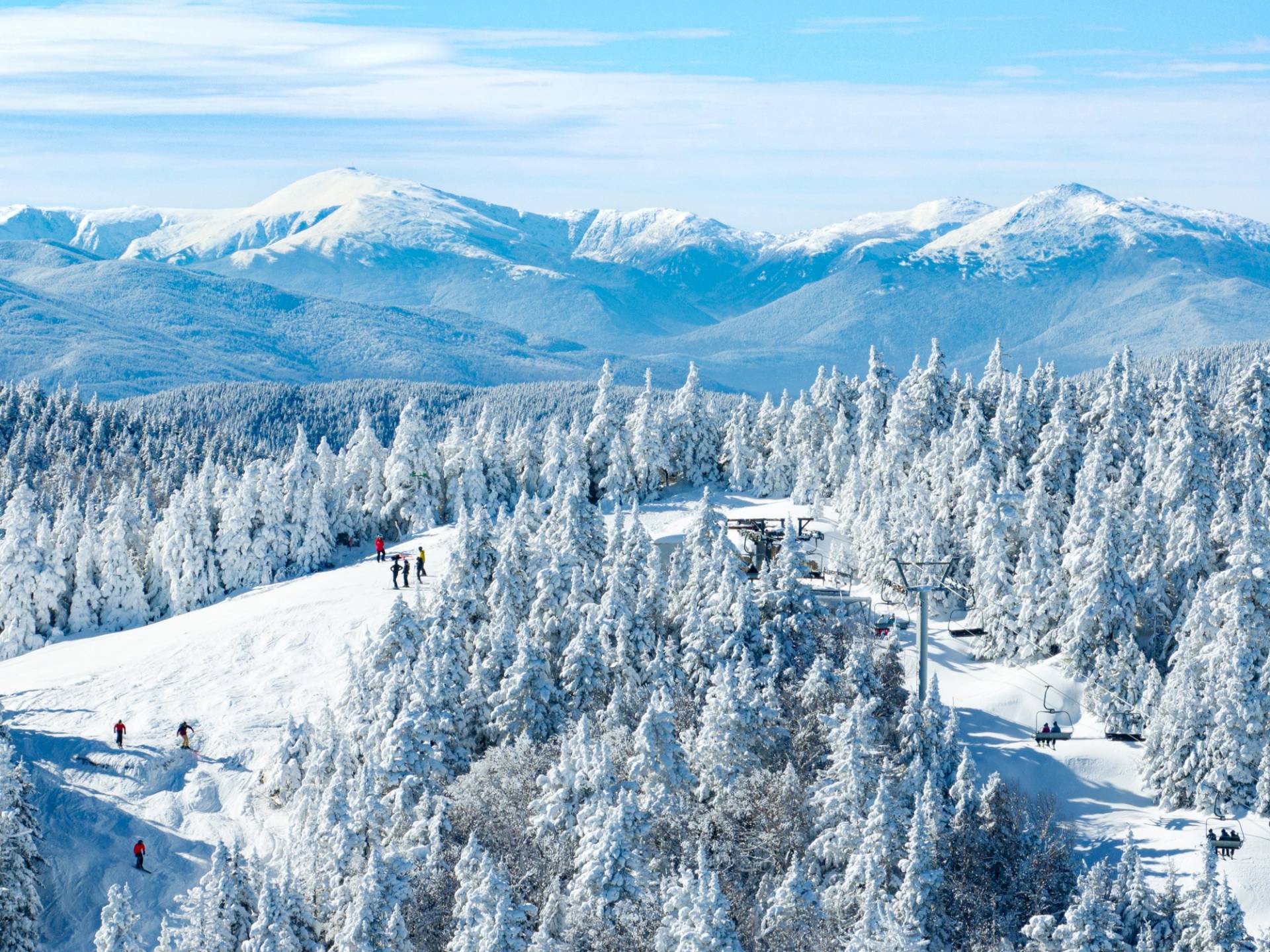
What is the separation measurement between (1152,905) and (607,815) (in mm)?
19312

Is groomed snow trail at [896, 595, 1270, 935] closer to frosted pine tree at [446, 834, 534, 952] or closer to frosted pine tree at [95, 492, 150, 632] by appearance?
frosted pine tree at [446, 834, 534, 952]

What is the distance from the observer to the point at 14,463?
166 metres

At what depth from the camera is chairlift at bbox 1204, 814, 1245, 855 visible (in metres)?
54.2

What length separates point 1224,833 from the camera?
54469 mm

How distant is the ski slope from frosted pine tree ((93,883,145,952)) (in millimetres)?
14514

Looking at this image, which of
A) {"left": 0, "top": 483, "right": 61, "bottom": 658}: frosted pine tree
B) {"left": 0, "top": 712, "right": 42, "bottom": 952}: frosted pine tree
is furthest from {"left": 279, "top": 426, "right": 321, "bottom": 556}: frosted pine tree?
{"left": 0, "top": 712, "right": 42, "bottom": 952}: frosted pine tree

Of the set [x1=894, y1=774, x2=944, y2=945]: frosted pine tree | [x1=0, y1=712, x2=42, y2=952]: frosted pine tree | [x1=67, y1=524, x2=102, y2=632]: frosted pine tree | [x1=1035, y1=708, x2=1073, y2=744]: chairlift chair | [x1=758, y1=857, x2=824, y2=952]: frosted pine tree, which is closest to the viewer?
[x1=758, y1=857, x2=824, y2=952]: frosted pine tree

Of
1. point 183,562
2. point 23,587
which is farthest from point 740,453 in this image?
point 23,587

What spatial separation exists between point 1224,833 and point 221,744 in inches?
1790

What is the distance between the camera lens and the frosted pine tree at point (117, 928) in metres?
40.9

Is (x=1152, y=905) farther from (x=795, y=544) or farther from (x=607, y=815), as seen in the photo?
(x=795, y=544)

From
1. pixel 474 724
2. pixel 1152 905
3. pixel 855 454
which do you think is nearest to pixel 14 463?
pixel 855 454

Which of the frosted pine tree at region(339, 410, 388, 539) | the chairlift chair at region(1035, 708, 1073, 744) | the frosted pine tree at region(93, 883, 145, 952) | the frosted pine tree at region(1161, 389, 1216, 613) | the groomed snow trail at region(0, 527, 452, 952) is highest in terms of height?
the frosted pine tree at region(1161, 389, 1216, 613)

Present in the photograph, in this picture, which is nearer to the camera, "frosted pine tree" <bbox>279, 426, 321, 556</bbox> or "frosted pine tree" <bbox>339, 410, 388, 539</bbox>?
"frosted pine tree" <bbox>279, 426, 321, 556</bbox>
